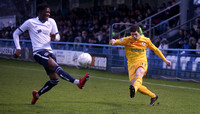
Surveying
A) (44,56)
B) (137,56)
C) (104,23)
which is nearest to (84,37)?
(104,23)

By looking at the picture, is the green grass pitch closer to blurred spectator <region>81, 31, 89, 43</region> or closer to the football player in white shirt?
the football player in white shirt

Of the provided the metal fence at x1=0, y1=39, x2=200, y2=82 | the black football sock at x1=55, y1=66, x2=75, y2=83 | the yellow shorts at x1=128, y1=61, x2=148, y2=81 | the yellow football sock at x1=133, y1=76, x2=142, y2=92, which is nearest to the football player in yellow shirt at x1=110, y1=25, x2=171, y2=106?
the yellow shorts at x1=128, y1=61, x2=148, y2=81

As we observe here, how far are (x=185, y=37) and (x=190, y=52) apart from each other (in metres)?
2.14

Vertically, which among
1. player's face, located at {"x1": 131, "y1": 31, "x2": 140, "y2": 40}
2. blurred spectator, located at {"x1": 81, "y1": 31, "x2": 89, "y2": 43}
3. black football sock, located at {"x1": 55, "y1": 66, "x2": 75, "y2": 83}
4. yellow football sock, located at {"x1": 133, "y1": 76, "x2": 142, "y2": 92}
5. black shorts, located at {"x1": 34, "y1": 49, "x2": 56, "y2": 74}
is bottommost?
yellow football sock, located at {"x1": 133, "y1": 76, "x2": 142, "y2": 92}

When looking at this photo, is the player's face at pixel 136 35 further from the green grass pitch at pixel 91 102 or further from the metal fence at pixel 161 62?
the metal fence at pixel 161 62

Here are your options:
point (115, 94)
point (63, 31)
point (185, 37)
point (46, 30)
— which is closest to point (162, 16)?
point (185, 37)

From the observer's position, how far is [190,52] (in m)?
13.6

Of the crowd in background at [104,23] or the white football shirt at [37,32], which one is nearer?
the white football shirt at [37,32]

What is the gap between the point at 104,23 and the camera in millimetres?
22781

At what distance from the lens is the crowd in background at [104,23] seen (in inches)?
624

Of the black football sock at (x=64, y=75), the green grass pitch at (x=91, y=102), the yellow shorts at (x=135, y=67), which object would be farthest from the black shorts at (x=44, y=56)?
the yellow shorts at (x=135, y=67)

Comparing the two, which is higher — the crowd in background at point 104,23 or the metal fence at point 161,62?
the crowd in background at point 104,23

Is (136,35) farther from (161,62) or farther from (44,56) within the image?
(161,62)

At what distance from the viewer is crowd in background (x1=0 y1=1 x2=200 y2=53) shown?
624 inches
